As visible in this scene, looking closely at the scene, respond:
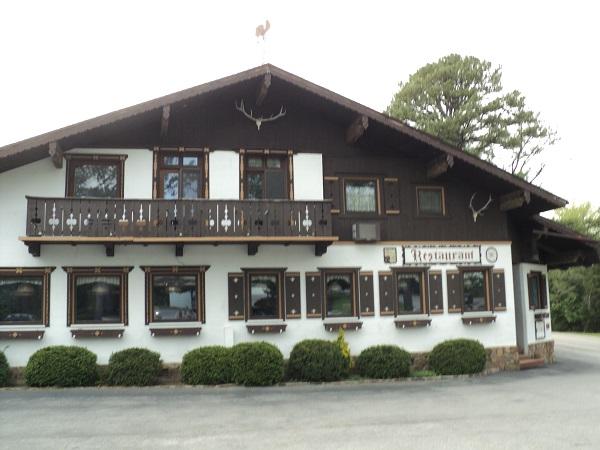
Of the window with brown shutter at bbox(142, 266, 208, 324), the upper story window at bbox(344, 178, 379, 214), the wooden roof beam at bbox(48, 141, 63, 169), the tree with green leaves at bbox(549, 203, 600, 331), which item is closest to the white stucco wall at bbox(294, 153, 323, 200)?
the upper story window at bbox(344, 178, 379, 214)

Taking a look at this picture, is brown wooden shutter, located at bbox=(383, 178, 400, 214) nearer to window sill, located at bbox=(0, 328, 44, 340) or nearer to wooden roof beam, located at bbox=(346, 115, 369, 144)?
wooden roof beam, located at bbox=(346, 115, 369, 144)

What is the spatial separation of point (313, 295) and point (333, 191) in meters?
3.03

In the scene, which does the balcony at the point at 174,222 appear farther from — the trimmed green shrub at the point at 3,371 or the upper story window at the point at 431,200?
the upper story window at the point at 431,200

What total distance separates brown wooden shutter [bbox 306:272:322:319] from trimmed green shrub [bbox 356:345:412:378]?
5.61 feet

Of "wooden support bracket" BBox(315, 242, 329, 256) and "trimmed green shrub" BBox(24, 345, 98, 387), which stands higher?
"wooden support bracket" BBox(315, 242, 329, 256)

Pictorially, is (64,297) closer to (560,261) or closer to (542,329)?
(542,329)

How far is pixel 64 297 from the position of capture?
1538cm

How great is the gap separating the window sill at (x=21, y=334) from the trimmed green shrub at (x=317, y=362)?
252 inches

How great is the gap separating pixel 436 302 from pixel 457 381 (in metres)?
2.51

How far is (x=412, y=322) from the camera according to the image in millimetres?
16969

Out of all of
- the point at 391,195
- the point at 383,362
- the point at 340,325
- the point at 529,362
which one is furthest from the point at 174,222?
the point at 529,362

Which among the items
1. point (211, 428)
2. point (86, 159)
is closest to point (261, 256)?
point (86, 159)

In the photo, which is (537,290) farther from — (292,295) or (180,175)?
(180,175)

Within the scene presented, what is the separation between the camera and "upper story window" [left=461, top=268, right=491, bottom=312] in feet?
58.6
